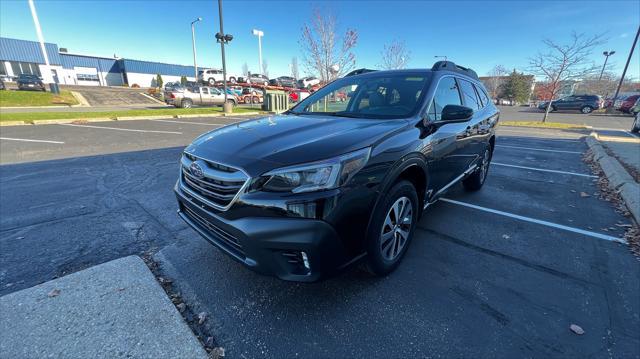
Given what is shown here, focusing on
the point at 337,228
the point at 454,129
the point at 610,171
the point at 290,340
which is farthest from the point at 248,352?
the point at 610,171

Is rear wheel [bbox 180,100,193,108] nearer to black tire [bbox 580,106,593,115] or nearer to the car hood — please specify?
the car hood

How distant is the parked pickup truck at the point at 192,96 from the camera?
2108 centimetres

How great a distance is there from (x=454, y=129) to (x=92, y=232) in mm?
4192

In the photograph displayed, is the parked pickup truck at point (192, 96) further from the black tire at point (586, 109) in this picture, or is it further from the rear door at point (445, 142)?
the black tire at point (586, 109)

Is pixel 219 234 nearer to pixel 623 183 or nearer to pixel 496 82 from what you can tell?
pixel 623 183

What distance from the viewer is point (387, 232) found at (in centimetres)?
238

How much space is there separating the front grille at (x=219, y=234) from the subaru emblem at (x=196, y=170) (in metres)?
0.33

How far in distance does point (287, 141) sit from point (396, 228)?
1.20m

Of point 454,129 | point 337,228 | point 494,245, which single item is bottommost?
point 494,245

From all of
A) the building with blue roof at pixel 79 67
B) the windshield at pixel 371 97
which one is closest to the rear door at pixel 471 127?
the windshield at pixel 371 97

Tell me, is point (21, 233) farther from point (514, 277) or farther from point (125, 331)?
point (514, 277)

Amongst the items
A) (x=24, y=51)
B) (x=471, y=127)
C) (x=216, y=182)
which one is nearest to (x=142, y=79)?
(x=24, y=51)

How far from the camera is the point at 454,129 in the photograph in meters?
3.22

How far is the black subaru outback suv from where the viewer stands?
5.90 ft
